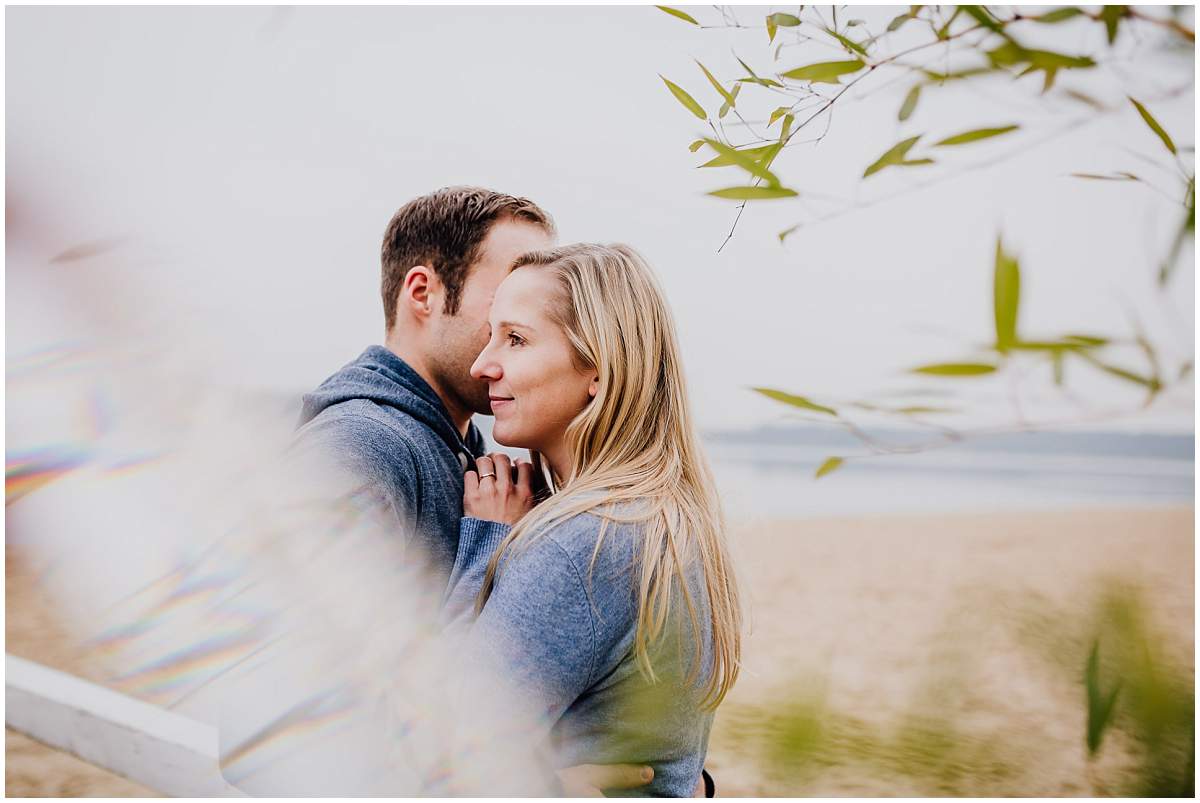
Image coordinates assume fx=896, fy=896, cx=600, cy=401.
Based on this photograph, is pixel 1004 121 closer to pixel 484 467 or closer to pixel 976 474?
pixel 484 467

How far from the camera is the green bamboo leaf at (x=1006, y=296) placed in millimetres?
433

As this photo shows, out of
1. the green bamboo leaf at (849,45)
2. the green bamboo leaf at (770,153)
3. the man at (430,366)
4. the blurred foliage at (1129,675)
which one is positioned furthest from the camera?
the man at (430,366)

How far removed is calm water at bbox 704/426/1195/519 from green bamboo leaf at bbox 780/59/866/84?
36.0ft

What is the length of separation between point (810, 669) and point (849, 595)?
25.0ft

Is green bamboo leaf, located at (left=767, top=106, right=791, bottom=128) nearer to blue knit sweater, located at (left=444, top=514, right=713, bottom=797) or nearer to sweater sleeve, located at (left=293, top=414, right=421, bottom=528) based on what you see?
blue knit sweater, located at (left=444, top=514, right=713, bottom=797)

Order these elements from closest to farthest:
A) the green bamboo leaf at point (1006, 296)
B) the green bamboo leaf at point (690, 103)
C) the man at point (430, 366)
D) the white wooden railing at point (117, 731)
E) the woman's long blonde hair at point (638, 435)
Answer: the green bamboo leaf at point (1006, 296) → the green bamboo leaf at point (690, 103) → the woman's long blonde hair at point (638, 435) → the man at point (430, 366) → the white wooden railing at point (117, 731)

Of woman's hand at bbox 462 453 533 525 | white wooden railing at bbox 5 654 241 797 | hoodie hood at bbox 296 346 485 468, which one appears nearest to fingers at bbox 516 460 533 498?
woman's hand at bbox 462 453 533 525

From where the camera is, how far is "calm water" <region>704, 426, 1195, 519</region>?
13094mm

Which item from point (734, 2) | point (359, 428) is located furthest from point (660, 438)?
point (734, 2)

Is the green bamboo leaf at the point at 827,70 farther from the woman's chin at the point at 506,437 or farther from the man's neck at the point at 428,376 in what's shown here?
the man's neck at the point at 428,376

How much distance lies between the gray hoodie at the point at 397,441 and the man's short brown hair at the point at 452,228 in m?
0.23

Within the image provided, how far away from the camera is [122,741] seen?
2.59 metres

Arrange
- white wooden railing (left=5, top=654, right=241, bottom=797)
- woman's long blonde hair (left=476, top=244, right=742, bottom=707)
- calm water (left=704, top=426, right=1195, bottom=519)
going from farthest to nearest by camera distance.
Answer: calm water (left=704, top=426, right=1195, bottom=519)
white wooden railing (left=5, top=654, right=241, bottom=797)
woman's long blonde hair (left=476, top=244, right=742, bottom=707)

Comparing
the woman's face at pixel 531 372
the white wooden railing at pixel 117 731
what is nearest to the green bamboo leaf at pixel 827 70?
the woman's face at pixel 531 372
